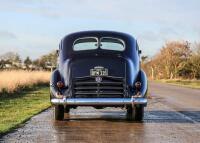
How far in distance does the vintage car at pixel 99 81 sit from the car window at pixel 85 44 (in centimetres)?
13

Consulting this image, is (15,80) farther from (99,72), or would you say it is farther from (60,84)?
(99,72)

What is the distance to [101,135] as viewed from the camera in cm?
1205

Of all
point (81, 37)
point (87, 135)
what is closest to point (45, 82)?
point (81, 37)

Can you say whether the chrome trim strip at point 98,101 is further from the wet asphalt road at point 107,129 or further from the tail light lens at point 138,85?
the wet asphalt road at point 107,129

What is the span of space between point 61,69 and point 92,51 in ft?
3.20

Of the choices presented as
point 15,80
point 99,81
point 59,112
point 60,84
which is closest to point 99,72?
point 99,81

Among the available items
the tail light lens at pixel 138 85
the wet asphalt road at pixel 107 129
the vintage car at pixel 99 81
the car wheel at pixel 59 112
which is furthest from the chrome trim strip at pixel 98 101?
the car wheel at pixel 59 112

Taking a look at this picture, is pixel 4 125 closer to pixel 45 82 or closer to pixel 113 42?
pixel 113 42

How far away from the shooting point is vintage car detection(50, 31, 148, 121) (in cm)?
1416

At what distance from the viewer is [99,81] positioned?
47.2ft

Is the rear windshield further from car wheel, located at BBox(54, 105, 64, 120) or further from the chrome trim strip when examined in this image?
the chrome trim strip

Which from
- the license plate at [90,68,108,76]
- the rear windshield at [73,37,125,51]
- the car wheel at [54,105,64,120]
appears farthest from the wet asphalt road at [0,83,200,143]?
the rear windshield at [73,37,125,51]

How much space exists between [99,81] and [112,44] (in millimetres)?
1858

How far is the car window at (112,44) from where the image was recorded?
15.7 m
